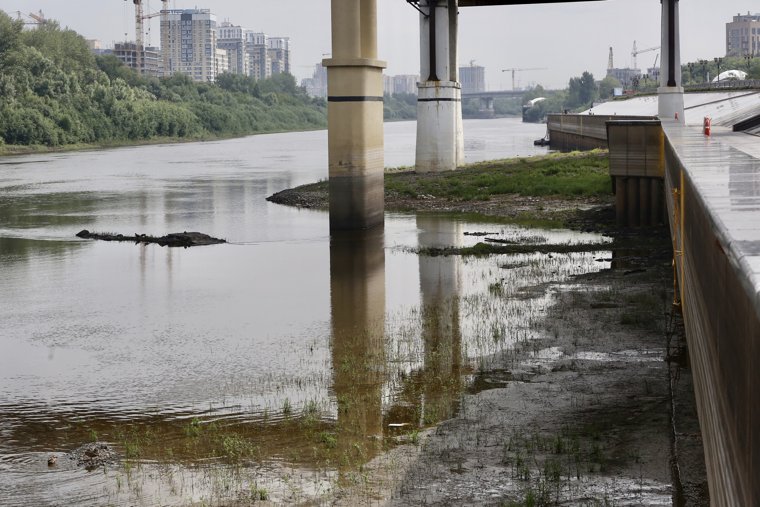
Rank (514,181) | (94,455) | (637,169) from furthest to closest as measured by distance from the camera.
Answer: (514,181), (637,169), (94,455)

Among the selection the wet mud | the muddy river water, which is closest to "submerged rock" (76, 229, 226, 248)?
the muddy river water

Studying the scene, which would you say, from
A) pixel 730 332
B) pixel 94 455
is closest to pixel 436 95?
pixel 94 455

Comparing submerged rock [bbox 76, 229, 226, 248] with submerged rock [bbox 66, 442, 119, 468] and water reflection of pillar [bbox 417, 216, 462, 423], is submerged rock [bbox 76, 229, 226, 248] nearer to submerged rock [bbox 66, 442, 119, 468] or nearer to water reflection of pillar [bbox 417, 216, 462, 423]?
water reflection of pillar [bbox 417, 216, 462, 423]

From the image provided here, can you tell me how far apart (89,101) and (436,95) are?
6739cm

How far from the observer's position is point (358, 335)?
17562mm

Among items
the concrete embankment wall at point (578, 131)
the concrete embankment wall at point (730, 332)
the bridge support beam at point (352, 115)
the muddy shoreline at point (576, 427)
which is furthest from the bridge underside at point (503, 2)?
the concrete embankment wall at point (730, 332)

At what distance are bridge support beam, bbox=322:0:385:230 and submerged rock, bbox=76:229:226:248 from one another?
3.55 metres

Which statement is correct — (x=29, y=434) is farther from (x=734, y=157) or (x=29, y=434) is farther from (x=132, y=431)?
(x=734, y=157)

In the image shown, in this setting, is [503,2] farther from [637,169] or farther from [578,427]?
[578,427]

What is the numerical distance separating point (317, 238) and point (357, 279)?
7.25 meters

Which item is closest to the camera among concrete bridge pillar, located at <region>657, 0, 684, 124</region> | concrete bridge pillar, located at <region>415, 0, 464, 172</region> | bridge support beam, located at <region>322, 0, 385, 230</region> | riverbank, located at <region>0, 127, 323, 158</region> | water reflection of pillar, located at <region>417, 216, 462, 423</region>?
water reflection of pillar, located at <region>417, 216, 462, 423</region>

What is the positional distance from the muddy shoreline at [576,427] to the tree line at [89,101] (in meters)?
83.1

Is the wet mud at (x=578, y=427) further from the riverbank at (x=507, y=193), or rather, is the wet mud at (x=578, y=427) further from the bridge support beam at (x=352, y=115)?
the riverbank at (x=507, y=193)

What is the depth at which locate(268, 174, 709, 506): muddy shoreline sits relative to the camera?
955 cm
